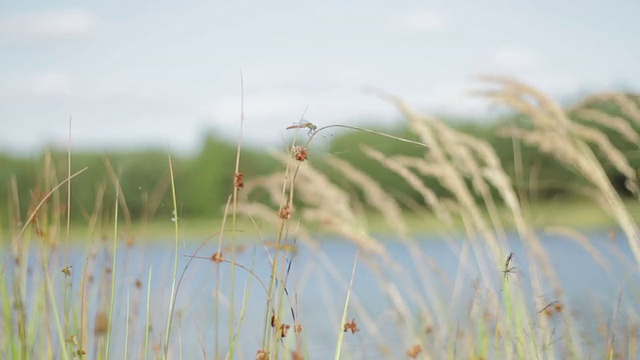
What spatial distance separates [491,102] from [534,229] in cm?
56

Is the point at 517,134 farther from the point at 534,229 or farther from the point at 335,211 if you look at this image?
the point at 335,211

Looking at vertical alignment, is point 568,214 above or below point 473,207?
below

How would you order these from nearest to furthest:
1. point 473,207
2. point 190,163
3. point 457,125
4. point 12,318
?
point 12,318, point 473,207, point 457,125, point 190,163

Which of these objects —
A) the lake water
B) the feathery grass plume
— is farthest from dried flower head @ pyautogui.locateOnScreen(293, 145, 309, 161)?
the feathery grass plume

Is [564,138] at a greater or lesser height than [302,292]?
greater

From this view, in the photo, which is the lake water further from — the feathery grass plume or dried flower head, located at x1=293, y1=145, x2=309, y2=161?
dried flower head, located at x1=293, y1=145, x2=309, y2=161

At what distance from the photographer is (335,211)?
2719mm

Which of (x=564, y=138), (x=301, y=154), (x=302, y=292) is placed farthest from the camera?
(x=302, y=292)

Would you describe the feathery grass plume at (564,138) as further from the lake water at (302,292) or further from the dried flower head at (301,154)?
the dried flower head at (301,154)

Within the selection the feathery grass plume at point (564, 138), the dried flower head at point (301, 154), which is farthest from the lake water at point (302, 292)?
the dried flower head at point (301, 154)

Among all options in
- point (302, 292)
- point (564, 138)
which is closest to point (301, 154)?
point (564, 138)

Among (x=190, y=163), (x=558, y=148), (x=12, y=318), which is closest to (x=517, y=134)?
(x=558, y=148)

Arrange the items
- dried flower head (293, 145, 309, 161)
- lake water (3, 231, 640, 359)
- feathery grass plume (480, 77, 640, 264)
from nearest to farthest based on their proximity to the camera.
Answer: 1. dried flower head (293, 145, 309, 161)
2. lake water (3, 231, 640, 359)
3. feathery grass plume (480, 77, 640, 264)

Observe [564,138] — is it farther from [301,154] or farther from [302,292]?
[301,154]
